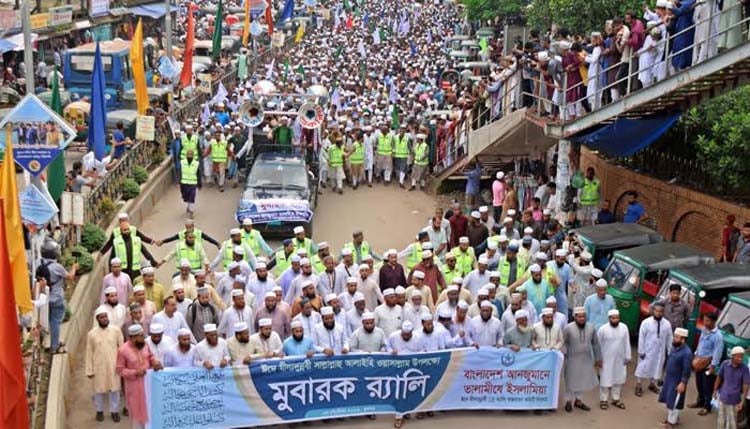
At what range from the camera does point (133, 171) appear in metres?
23.4

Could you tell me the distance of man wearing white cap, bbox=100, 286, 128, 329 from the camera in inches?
530

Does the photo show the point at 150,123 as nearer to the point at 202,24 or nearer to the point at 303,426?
the point at 303,426

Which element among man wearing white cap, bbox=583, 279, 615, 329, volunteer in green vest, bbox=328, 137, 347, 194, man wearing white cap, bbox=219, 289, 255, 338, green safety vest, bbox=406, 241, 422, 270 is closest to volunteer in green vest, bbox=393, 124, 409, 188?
volunteer in green vest, bbox=328, 137, 347, 194

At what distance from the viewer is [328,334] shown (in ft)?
42.4

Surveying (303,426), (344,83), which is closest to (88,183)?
(303,426)

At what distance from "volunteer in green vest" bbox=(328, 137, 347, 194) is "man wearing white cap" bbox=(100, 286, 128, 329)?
1203 centimetres

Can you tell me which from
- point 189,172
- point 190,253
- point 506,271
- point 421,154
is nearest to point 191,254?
point 190,253

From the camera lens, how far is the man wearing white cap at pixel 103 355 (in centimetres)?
1270

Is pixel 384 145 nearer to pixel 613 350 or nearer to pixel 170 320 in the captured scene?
pixel 613 350

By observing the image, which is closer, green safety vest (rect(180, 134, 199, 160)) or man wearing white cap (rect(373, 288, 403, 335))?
man wearing white cap (rect(373, 288, 403, 335))

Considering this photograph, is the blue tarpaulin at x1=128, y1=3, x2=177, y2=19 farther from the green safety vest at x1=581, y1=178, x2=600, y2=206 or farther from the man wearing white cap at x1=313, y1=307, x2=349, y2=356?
the man wearing white cap at x1=313, y1=307, x2=349, y2=356

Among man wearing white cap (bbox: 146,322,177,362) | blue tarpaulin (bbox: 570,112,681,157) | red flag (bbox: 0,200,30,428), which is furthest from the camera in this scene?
blue tarpaulin (bbox: 570,112,681,157)

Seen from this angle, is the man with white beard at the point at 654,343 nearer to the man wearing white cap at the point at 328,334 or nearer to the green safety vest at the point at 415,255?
the man wearing white cap at the point at 328,334

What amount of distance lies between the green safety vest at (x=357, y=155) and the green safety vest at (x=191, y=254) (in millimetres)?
9624
